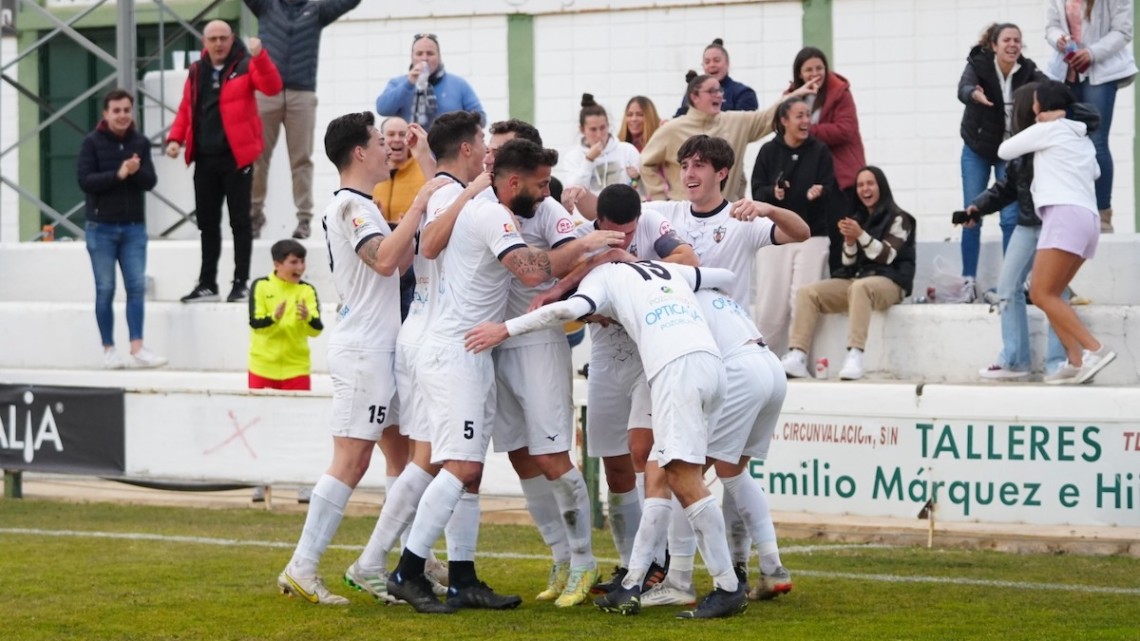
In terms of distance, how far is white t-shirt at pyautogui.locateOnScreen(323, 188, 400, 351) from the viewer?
812cm

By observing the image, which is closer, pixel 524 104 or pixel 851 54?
pixel 851 54

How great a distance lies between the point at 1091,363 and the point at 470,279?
5.25 metres

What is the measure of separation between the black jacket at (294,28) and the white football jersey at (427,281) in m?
7.57

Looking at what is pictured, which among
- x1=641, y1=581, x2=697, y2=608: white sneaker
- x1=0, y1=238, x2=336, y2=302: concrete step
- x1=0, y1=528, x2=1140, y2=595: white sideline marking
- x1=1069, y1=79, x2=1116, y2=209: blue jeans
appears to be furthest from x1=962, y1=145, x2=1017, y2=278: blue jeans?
x1=641, y1=581, x2=697, y2=608: white sneaker

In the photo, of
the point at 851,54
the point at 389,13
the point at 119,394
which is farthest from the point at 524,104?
the point at 119,394

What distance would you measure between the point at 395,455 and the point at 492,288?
4.07 feet

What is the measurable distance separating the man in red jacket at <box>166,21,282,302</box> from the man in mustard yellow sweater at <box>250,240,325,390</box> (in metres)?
1.61

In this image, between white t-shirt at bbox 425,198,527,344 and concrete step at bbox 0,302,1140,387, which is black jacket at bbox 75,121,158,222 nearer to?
concrete step at bbox 0,302,1140,387

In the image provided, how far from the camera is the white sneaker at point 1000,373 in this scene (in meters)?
12.1

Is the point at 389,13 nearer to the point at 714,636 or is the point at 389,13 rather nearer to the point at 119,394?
the point at 119,394

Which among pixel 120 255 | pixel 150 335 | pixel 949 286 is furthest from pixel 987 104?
pixel 150 335

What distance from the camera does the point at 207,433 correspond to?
41.3 ft

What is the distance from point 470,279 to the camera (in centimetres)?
797

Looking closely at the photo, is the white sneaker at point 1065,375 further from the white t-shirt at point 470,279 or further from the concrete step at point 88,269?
the concrete step at point 88,269
